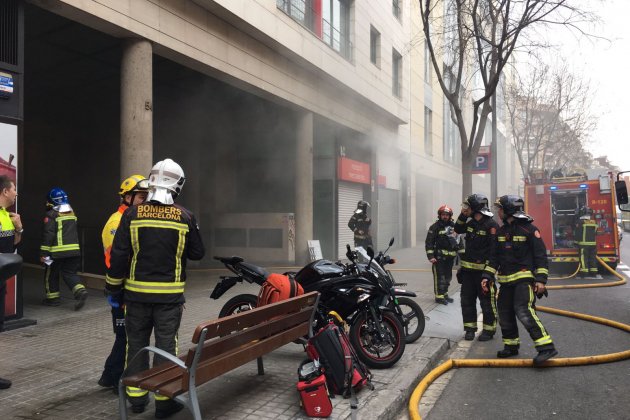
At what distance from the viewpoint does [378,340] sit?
4.50 metres

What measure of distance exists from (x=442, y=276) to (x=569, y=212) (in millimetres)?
7344

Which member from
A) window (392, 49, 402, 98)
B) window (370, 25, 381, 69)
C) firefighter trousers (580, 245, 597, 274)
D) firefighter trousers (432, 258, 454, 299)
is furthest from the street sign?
firefighter trousers (432, 258, 454, 299)

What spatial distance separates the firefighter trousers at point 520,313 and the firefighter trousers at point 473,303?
720 millimetres

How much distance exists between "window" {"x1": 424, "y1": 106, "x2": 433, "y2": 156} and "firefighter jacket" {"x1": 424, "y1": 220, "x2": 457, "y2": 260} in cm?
1619

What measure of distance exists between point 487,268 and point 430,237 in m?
2.47

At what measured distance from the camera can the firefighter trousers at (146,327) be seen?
3227 mm

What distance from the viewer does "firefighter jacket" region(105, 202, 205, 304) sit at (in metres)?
3.17

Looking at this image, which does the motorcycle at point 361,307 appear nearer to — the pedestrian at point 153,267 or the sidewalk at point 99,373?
the sidewalk at point 99,373

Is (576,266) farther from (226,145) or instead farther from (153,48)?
(153,48)

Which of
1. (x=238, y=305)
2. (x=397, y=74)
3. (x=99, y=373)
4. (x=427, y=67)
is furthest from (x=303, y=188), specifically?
(x=427, y=67)

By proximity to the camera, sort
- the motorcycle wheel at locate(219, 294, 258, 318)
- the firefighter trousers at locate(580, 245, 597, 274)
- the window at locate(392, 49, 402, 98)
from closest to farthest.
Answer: the motorcycle wheel at locate(219, 294, 258, 318) → the firefighter trousers at locate(580, 245, 597, 274) → the window at locate(392, 49, 402, 98)

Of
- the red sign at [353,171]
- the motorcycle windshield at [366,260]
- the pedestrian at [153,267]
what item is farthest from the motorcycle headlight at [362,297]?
the red sign at [353,171]

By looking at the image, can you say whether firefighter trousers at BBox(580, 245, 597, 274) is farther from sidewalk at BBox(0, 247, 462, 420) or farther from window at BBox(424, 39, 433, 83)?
window at BBox(424, 39, 433, 83)

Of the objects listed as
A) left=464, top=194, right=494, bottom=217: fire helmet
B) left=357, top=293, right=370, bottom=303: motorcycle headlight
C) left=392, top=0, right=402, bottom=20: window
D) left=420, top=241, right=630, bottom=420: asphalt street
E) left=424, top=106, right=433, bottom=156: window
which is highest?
left=392, top=0, right=402, bottom=20: window
